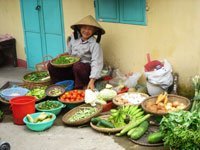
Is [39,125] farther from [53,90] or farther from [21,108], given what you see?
[53,90]

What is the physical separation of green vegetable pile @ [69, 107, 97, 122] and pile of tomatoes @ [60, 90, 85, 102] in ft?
0.98

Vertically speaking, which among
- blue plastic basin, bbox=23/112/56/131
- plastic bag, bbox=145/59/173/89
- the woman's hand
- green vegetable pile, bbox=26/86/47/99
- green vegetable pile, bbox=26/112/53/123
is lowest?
blue plastic basin, bbox=23/112/56/131

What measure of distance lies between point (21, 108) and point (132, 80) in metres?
1.98

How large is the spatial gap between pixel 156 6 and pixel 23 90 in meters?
2.79

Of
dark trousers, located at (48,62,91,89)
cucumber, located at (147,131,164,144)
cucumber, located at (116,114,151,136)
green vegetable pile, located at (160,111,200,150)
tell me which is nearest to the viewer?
green vegetable pile, located at (160,111,200,150)

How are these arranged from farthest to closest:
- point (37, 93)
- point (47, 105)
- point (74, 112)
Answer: point (37, 93) → point (47, 105) → point (74, 112)

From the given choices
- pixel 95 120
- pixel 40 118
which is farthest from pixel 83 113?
pixel 40 118

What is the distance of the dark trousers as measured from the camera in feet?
20.8

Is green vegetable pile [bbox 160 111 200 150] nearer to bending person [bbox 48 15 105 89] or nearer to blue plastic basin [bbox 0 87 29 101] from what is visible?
bending person [bbox 48 15 105 89]

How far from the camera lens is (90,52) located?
6.52m

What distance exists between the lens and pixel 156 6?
5.82 metres

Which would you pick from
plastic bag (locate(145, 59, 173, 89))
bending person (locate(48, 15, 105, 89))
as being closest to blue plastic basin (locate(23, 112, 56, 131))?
bending person (locate(48, 15, 105, 89))

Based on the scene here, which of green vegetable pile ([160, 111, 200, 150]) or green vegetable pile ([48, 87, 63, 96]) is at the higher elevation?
green vegetable pile ([160, 111, 200, 150])

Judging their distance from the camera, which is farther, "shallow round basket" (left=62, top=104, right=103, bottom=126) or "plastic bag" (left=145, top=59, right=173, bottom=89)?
"plastic bag" (left=145, top=59, right=173, bottom=89)
